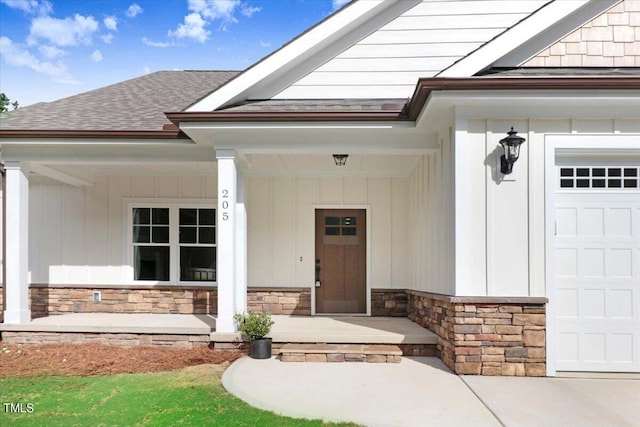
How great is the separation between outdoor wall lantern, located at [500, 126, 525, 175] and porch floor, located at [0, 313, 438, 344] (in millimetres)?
2461

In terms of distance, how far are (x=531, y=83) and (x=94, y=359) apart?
643 cm

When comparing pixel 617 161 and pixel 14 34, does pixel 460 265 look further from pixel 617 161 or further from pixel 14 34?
pixel 14 34

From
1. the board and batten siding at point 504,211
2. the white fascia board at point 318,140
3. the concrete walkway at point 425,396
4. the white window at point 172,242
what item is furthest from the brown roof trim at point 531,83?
the white window at point 172,242

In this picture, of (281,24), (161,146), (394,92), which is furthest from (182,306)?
(281,24)

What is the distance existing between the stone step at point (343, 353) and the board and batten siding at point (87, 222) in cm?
394

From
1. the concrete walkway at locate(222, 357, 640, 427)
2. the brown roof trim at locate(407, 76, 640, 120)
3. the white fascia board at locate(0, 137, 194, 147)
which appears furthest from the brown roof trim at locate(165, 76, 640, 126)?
the concrete walkway at locate(222, 357, 640, 427)

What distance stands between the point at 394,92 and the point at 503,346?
4.11 m

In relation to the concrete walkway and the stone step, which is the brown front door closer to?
the stone step

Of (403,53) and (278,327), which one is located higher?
(403,53)

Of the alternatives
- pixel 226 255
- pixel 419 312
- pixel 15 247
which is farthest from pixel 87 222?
pixel 419 312

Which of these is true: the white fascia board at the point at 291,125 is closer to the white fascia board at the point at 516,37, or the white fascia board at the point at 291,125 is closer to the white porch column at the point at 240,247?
the white fascia board at the point at 516,37

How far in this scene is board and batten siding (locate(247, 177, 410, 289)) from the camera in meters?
8.84

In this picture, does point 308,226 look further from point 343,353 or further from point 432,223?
point 343,353

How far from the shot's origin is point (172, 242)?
9.05 metres
